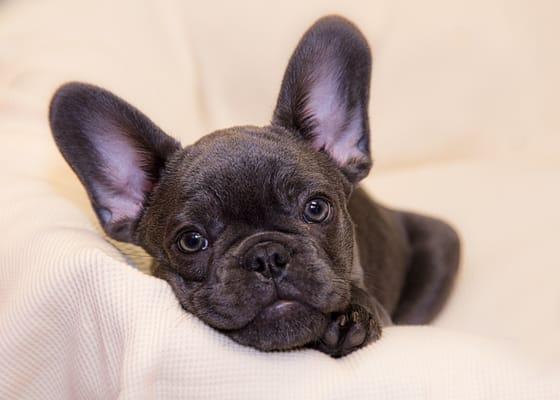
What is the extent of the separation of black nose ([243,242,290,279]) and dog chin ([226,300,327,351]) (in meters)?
0.09

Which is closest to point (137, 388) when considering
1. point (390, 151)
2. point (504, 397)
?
point (504, 397)

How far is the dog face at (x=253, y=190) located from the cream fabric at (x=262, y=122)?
0.12m

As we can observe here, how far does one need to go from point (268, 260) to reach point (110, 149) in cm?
81

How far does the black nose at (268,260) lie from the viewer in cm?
215

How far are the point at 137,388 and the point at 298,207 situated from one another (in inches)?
28.1

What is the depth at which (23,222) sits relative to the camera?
8.48 ft

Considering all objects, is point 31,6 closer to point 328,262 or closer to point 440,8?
point 440,8

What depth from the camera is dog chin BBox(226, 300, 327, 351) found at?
215cm

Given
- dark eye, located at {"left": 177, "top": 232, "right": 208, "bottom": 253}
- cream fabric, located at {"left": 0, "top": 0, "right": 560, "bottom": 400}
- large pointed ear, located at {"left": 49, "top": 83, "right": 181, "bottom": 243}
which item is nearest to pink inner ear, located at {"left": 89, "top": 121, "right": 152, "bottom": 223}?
large pointed ear, located at {"left": 49, "top": 83, "right": 181, "bottom": 243}

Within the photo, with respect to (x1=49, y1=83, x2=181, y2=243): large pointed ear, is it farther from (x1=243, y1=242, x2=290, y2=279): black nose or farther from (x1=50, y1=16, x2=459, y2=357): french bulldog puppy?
(x1=243, y1=242, x2=290, y2=279): black nose

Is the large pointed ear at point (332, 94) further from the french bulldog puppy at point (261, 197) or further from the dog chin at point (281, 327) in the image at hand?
the dog chin at point (281, 327)

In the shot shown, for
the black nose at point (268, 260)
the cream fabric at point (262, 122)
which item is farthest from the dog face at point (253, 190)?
the cream fabric at point (262, 122)

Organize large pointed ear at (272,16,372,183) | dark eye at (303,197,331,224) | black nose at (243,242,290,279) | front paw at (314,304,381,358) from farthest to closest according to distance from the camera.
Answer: large pointed ear at (272,16,372,183), dark eye at (303,197,331,224), front paw at (314,304,381,358), black nose at (243,242,290,279)

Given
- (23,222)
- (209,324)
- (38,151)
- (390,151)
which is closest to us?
(209,324)
